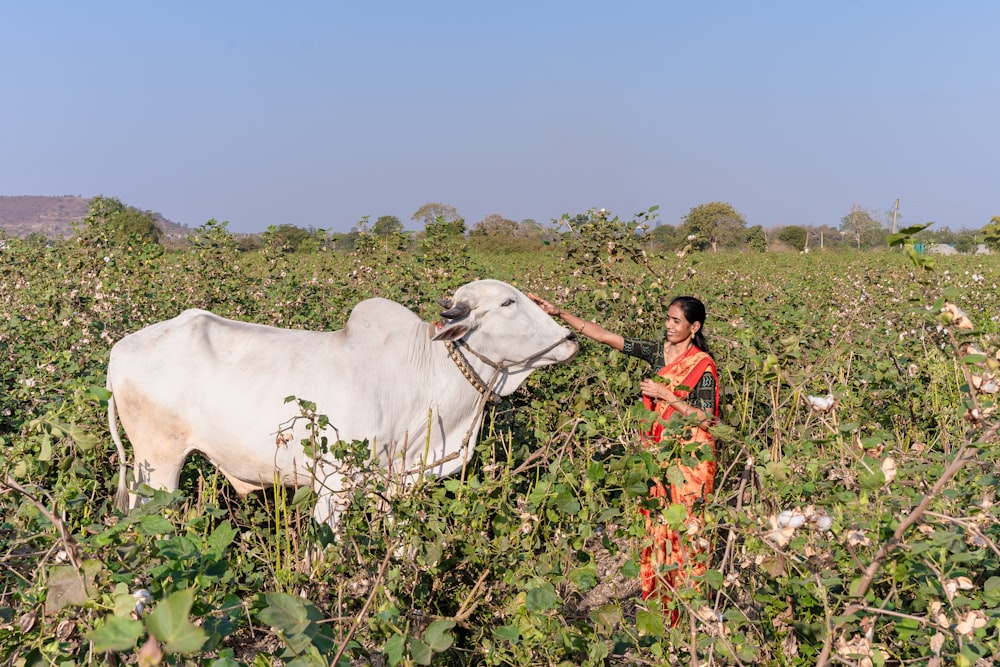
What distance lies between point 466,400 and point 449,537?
1321 millimetres

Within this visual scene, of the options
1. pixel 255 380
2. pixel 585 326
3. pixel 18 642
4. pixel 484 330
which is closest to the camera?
pixel 18 642

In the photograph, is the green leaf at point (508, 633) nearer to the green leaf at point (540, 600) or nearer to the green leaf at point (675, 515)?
the green leaf at point (540, 600)

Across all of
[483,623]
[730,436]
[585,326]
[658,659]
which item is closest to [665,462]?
[730,436]

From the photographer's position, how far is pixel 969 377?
1709 millimetres

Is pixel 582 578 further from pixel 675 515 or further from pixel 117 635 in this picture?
pixel 117 635

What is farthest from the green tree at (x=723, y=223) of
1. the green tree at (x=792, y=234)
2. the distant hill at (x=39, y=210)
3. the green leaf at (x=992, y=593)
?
the distant hill at (x=39, y=210)

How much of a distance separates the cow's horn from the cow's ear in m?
0.04

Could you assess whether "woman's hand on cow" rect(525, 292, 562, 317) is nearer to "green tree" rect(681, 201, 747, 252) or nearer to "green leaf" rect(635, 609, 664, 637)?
"green leaf" rect(635, 609, 664, 637)

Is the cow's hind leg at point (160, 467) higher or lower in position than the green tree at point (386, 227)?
lower

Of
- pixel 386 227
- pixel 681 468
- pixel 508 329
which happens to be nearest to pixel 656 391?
pixel 681 468

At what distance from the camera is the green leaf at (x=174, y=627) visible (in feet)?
3.65

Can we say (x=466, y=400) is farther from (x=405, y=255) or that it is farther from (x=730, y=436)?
(x=405, y=255)

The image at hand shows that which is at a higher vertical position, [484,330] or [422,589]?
[484,330]

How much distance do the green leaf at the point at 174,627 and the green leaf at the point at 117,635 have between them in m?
0.12
